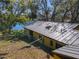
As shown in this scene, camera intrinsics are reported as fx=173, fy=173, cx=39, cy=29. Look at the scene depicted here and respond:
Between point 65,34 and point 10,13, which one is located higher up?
point 65,34

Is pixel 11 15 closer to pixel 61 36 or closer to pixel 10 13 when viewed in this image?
pixel 10 13

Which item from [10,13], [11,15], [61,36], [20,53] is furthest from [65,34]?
[10,13]

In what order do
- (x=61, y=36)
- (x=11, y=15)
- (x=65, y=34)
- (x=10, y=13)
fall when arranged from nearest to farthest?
(x=61, y=36) < (x=65, y=34) < (x=11, y=15) < (x=10, y=13)

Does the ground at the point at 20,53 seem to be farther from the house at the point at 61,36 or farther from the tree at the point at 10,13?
the tree at the point at 10,13

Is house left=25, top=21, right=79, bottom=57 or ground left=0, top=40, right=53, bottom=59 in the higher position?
house left=25, top=21, right=79, bottom=57

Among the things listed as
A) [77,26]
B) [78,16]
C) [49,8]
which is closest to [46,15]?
[49,8]

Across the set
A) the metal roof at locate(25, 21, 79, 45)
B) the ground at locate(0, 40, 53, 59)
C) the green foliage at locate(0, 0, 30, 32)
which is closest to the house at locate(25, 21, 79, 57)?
the metal roof at locate(25, 21, 79, 45)

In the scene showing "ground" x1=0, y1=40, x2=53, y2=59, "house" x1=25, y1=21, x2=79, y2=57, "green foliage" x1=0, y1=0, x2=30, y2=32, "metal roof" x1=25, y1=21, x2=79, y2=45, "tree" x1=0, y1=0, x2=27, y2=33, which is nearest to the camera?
"metal roof" x1=25, y1=21, x2=79, y2=45

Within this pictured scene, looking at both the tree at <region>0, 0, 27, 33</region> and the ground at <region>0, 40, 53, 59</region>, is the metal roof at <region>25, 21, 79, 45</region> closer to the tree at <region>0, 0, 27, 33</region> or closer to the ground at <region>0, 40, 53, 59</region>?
the ground at <region>0, 40, 53, 59</region>

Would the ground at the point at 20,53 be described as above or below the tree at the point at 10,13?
below

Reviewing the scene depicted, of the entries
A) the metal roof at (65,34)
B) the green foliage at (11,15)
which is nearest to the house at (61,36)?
the metal roof at (65,34)

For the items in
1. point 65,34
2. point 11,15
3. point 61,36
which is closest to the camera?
point 61,36

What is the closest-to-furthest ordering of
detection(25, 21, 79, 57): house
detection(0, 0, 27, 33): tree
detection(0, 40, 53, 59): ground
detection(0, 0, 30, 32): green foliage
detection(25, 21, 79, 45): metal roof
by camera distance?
detection(25, 21, 79, 45): metal roof < detection(25, 21, 79, 57): house < detection(0, 40, 53, 59): ground < detection(0, 0, 27, 33): tree < detection(0, 0, 30, 32): green foliage

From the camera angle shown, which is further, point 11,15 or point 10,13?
point 10,13
